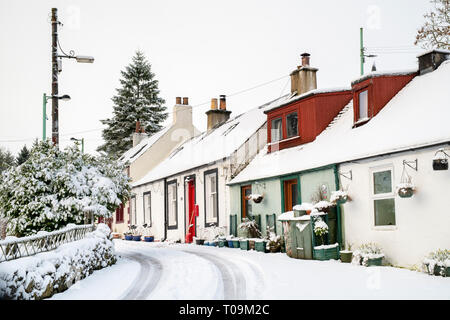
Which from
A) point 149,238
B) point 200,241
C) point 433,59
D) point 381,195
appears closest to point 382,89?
point 433,59

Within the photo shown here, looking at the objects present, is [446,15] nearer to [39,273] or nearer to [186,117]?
[186,117]

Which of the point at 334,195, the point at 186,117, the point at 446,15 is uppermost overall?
the point at 446,15

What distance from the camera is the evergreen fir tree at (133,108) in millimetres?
50125

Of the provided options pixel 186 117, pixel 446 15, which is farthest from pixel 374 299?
pixel 186 117

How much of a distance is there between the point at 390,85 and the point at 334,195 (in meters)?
3.68

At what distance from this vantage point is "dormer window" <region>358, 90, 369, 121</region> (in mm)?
13827

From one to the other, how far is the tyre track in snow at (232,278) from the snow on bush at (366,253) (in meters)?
2.41

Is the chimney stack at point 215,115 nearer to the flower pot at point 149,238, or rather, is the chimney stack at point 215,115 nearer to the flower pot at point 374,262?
the flower pot at point 149,238

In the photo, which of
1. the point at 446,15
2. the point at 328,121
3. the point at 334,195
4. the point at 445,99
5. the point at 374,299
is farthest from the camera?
the point at 446,15

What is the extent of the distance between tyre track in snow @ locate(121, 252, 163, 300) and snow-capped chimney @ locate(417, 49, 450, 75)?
900cm

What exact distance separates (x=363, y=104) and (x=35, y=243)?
9.53m

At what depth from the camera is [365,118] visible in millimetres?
13766

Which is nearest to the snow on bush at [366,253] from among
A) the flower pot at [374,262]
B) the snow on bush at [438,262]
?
the flower pot at [374,262]
